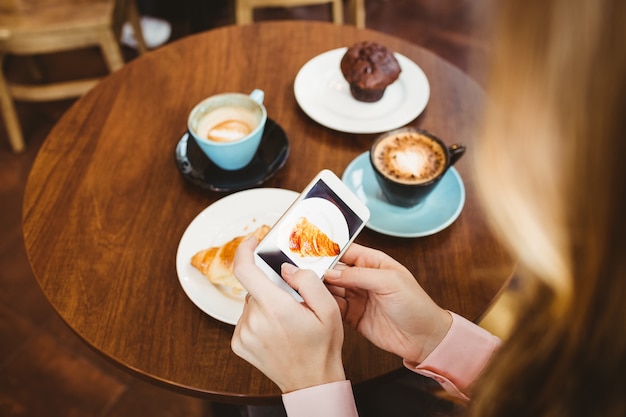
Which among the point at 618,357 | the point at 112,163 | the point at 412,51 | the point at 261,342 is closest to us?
the point at 618,357

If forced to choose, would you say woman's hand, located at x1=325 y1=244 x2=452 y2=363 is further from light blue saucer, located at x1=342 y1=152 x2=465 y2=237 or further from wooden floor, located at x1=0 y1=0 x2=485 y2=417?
wooden floor, located at x1=0 y1=0 x2=485 y2=417

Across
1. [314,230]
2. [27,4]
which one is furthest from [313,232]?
[27,4]

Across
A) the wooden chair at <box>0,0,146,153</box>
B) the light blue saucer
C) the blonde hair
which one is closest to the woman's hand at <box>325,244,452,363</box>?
the light blue saucer

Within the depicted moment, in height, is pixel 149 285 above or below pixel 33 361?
above

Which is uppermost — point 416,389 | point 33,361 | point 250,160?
point 250,160

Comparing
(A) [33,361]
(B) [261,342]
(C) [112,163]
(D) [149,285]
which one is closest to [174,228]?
(D) [149,285]

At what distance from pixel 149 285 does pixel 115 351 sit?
13 centimetres

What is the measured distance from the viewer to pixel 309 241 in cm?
84

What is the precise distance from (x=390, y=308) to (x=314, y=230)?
0.18m

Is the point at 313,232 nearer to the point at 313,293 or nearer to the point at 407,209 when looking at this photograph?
the point at 313,293

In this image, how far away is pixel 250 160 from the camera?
110cm

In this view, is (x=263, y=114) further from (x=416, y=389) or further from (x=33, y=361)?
(x=33, y=361)

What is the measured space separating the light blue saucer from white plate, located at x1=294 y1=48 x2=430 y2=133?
0.15m

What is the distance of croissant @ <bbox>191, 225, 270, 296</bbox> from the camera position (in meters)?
0.88
